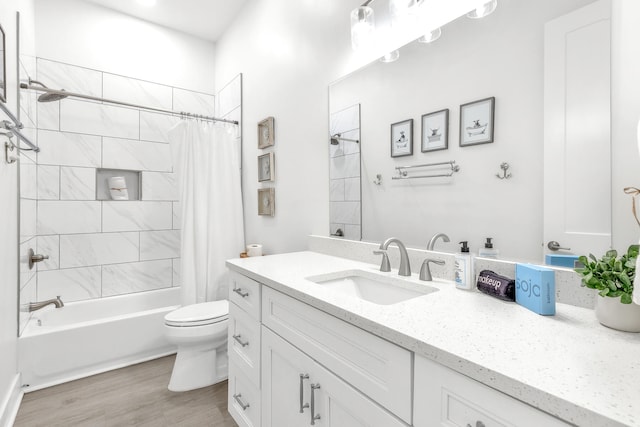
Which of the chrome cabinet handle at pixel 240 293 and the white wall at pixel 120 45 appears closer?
the chrome cabinet handle at pixel 240 293

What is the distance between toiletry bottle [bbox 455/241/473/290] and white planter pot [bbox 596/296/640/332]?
1.10 feet

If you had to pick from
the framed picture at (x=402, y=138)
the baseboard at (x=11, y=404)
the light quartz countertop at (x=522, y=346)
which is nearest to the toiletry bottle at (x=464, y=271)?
the light quartz countertop at (x=522, y=346)

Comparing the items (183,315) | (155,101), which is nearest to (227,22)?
(155,101)

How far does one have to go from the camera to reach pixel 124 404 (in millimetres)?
1824

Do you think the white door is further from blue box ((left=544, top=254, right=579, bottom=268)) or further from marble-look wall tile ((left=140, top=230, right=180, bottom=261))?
marble-look wall tile ((left=140, top=230, right=180, bottom=261))

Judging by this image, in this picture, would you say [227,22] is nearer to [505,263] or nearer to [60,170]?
[60,170]

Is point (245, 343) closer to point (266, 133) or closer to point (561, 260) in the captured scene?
point (561, 260)

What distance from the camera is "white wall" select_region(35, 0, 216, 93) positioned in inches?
96.7

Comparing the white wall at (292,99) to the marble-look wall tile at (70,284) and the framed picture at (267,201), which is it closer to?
the framed picture at (267,201)

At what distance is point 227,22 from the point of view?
288cm

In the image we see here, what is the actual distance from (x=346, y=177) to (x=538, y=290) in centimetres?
107

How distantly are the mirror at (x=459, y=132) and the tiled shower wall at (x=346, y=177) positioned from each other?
76 mm

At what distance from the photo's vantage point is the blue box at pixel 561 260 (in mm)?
900

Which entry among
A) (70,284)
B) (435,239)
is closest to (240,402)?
(435,239)
